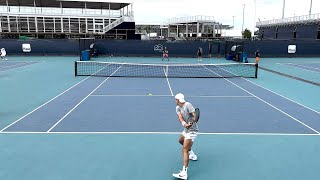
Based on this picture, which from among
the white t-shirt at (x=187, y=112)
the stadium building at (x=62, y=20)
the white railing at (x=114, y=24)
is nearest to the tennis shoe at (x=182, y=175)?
the white t-shirt at (x=187, y=112)

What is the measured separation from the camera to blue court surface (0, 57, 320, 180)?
285 inches

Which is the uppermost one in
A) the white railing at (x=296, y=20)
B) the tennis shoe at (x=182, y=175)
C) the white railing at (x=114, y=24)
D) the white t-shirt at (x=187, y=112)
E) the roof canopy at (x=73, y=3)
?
the roof canopy at (x=73, y=3)

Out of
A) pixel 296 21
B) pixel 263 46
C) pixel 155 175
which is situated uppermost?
pixel 296 21

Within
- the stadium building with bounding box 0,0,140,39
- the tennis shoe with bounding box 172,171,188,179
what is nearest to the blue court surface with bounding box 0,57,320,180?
the tennis shoe with bounding box 172,171,188,179

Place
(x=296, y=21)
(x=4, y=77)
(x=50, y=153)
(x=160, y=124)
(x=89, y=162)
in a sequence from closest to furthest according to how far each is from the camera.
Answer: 1. (x=89, y=162)
2. (x=50, y=153)
3. (x=160, y=124)
4. (x=4, y=77)
5. (x=296, y=21)

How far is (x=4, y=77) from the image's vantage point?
71.5ft

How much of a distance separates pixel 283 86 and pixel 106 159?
1487 centimetres

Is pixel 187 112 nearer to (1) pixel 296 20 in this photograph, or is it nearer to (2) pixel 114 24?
(2) pixel 114 24

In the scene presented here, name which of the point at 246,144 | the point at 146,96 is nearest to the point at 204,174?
the point at 246,144

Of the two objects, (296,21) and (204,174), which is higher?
(296,21)

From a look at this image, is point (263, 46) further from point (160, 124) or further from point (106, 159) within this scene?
point (106, 159)

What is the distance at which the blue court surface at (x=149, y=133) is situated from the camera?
7.23 m

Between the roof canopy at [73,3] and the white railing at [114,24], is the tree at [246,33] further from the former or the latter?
the white railing at [114,24]

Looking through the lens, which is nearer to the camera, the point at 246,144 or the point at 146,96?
the point at 246,144
